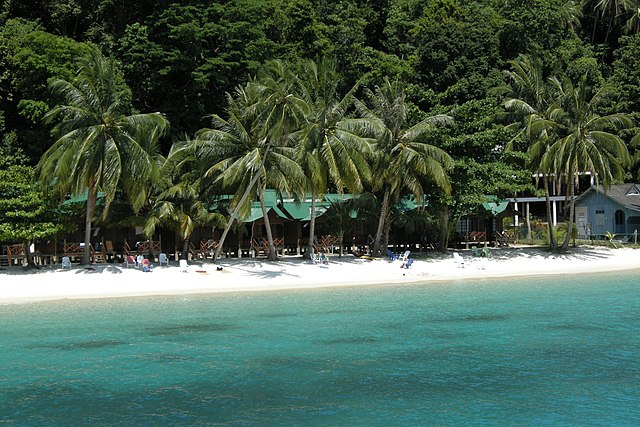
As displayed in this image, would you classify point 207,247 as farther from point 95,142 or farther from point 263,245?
point 95,142

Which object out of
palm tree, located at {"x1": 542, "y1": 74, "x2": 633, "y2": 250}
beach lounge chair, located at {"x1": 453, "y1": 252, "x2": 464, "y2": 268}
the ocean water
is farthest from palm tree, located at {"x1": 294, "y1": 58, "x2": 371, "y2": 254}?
palm tree, located at {"x1": 542, "y1": 74, "x2": 633, "y2": 250}

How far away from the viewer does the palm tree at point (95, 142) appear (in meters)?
26.0

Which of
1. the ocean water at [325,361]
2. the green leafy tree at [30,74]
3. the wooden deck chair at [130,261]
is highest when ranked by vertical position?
the green leafy tree at [30,74]

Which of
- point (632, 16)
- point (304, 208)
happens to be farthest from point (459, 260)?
point (632, 16)

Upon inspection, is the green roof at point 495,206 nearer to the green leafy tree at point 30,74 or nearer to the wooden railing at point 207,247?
the wooden railing at point 207,247

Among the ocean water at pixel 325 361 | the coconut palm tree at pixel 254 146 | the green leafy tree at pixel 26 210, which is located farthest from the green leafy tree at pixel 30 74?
the ocean water at pixel 325 361

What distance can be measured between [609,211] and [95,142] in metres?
30.4

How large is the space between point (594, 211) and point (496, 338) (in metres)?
29.2

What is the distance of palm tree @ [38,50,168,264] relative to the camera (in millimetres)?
Answer: 26016

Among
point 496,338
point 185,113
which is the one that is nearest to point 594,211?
point 185,113

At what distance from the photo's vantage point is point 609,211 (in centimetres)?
4256

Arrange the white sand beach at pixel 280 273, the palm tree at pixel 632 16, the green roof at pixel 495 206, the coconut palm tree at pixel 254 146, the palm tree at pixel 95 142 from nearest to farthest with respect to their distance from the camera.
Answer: the white sand beach at pixel 280 273 < the palm tree at pixel 95 142 < the coconut palm tree at pixel 254 146 < the green roof at pixel 495 206 < the palm tree at pixel 632 16

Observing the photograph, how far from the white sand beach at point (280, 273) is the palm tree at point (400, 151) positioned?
3768 millimetres

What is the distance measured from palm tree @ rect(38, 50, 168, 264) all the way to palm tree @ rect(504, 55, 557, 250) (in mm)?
18597
